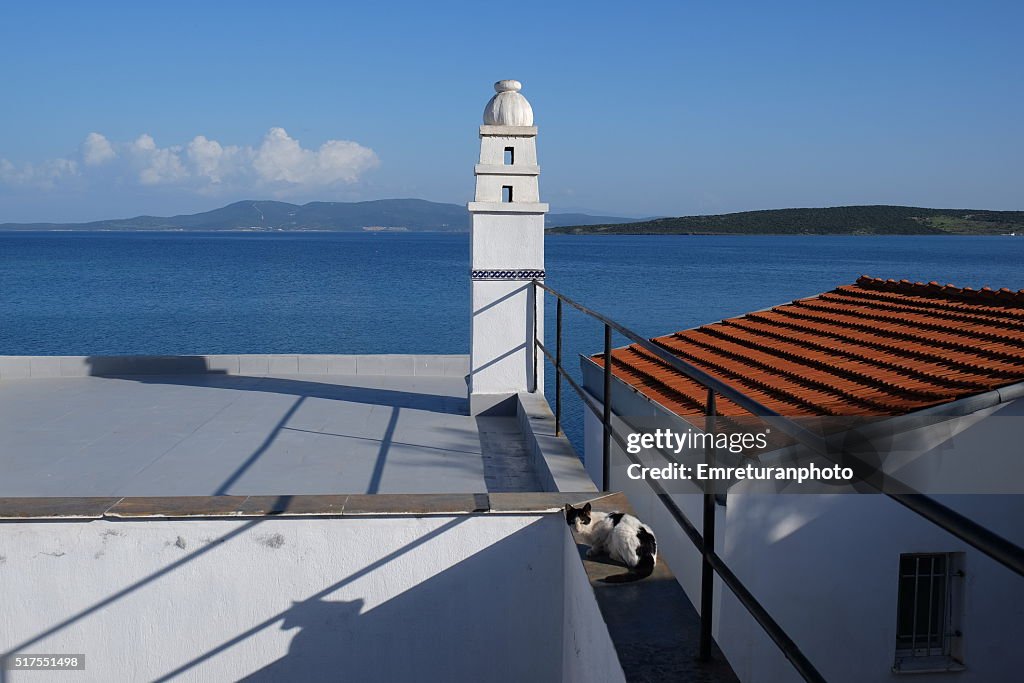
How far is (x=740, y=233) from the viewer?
124 m

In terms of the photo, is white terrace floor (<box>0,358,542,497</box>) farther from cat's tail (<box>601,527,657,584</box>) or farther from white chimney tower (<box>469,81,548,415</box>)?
cat's tail (<box>601,527,657,584</box>)

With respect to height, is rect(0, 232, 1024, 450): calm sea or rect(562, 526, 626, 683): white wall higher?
rect(562, 526, 626, 683): white wall

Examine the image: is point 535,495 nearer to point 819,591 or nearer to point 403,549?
point 403,549

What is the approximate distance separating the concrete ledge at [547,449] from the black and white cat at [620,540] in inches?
22.4

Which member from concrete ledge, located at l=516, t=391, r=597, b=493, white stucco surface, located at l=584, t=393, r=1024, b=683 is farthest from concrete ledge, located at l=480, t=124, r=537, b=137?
white stucco surface, located at l=584, t=393, r=1024, b=683

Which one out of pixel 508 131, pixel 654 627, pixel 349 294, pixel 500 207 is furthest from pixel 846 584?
pixel 349 294

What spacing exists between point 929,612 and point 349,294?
42265 mm

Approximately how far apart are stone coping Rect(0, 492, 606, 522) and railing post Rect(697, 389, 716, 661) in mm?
1062

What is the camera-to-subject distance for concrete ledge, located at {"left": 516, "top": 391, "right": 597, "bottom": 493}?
11.8 feet

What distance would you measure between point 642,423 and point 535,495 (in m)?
2.63

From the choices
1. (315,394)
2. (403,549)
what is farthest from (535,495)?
(315,394)

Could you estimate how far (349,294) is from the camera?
45.3 m

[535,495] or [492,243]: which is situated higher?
[492,243]

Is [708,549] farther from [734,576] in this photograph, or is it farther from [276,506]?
[276,506]
